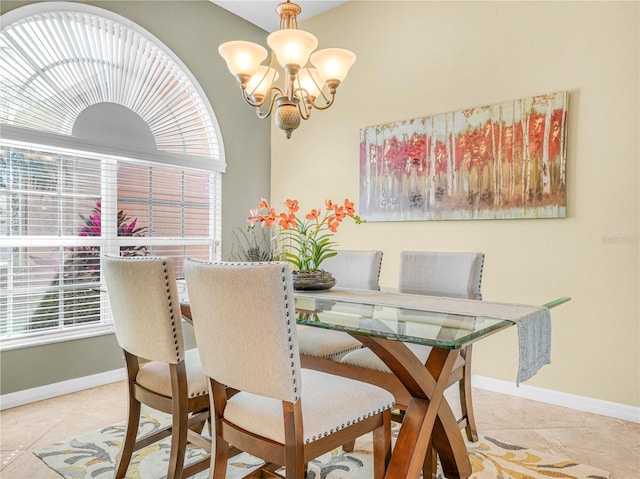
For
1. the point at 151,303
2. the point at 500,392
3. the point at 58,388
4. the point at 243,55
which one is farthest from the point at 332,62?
the point at 58,388

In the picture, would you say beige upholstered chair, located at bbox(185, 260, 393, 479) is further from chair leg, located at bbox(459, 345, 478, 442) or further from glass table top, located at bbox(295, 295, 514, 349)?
chair leg, located at bbox(459, 345, 478, 442)

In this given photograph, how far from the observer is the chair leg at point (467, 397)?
2.17m

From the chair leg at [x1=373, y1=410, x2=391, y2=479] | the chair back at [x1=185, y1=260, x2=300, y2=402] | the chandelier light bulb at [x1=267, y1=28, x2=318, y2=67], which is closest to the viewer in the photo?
the chair back at [x1=185, y1=260, x2=300, y2=402]

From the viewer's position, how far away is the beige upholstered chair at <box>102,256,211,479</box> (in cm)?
173

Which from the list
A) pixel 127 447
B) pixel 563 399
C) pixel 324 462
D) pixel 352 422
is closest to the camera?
pixel 352 422

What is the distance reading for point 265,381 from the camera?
134 centimetres

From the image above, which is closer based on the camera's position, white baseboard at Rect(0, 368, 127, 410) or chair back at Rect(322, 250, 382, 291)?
chair back at Rect(322, 250, 382, 291)

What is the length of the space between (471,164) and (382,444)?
7.15 feet

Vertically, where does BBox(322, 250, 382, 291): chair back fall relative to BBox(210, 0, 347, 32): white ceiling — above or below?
below

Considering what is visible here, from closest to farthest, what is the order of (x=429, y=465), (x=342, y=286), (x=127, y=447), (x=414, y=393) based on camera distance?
(x=414, y=393) → (x=429, y=465) → (x=127, y=447) → (x=342, y=286)

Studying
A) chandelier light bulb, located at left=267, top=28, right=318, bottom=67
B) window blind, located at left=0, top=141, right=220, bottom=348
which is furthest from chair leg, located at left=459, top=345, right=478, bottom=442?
window blind, located at left=0, top=141, right=220, bottom=348

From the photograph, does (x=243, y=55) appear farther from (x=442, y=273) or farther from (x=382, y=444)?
(x=382, y=444)

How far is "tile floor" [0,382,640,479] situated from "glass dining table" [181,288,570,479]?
763mm

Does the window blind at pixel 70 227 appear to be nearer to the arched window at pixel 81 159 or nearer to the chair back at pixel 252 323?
the arched window at pixel 81 159
